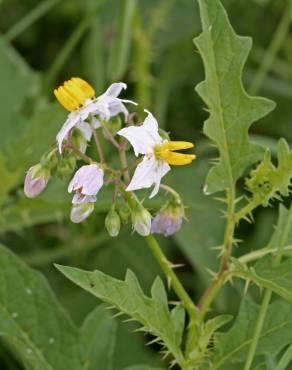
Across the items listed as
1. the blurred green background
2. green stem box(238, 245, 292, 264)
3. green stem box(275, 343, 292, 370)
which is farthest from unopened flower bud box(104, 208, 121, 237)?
the blurred green background

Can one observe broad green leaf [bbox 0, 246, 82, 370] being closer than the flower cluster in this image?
No

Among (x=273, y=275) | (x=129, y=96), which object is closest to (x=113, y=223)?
(x=273, y=275)

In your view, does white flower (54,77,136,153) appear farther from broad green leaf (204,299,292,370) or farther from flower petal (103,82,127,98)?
broad green leaf (204,299,292,370)

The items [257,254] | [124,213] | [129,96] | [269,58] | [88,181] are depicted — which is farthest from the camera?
[129,96]

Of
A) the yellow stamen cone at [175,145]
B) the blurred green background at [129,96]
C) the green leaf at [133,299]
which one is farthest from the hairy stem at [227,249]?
the blurred green background at [129,96]

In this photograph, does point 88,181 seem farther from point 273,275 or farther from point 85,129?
point 273,275

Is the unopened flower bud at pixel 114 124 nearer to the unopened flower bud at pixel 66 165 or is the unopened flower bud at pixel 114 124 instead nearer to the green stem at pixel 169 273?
the unopened flower bud at pixel 66 165

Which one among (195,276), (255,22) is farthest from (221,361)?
(255,22)
